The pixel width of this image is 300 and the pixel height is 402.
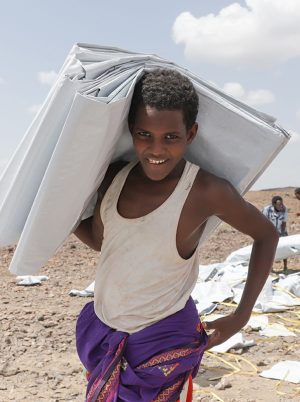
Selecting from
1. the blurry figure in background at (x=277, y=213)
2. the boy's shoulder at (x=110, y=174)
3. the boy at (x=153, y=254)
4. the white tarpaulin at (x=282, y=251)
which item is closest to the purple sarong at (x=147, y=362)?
the boy at (x=153, y=254)

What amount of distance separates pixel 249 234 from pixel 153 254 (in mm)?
341

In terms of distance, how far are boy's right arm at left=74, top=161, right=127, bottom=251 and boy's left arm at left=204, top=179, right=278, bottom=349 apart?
1.12 feet

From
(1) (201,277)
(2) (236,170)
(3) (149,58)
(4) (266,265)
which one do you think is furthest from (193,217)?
(1) (201,277)

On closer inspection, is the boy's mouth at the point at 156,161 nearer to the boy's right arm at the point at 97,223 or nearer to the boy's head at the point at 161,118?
the boy's head at the point at 161,118

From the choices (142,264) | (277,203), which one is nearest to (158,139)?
(142,264)

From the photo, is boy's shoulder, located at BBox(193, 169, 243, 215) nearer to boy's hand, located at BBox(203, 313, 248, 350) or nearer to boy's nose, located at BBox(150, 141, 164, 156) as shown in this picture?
boy's nose, located at BBox(150, 141, 164, 156)

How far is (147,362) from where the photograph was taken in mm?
1737

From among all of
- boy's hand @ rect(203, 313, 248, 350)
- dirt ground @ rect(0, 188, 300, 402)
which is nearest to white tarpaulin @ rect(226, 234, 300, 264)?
dirt ground @ rect(0, 188, 300, 402)

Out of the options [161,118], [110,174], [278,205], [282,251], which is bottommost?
[282,251]

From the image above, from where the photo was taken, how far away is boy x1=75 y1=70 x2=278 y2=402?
1.67 meters

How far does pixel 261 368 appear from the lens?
13.8ft

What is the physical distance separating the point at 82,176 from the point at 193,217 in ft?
1.16

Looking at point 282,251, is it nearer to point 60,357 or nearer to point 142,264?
point 60,357

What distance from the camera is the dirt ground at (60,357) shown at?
145 inches
